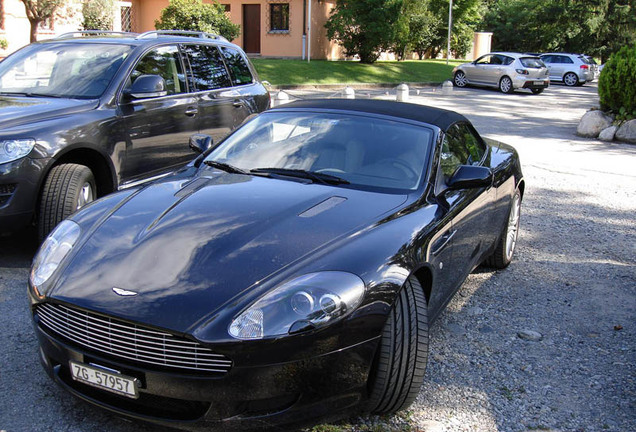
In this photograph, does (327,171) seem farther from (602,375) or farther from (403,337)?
(602,375)

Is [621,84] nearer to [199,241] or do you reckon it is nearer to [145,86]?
[145,86]

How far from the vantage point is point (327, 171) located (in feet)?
13.7

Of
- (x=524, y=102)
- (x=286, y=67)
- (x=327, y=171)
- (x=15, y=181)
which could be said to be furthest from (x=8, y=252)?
(x=286, y=67)

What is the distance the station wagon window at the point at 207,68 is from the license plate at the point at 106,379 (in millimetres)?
4623

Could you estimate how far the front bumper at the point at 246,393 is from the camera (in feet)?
9.02

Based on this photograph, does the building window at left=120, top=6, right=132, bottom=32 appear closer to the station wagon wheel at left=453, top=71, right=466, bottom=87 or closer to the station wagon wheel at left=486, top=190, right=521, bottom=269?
the station wagon wheel at left=453, top=71, right=466, bottom=87

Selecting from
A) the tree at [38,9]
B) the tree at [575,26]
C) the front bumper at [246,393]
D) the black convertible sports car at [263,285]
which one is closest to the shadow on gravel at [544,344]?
the black convertible sports car at [263,285]

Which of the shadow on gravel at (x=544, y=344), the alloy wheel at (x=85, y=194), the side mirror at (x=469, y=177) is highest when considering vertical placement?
the side mirror at (x=469, y=177)

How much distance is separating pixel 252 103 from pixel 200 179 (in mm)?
3994

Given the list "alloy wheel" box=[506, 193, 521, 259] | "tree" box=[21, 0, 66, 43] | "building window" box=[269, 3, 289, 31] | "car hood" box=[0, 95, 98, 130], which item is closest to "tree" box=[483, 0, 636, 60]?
"building window" box=[269, 3, 289, 31]

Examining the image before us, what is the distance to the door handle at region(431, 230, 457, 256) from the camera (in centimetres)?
376

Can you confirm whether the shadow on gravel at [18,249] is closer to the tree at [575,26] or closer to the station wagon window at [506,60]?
the station wagon window at [506,60]

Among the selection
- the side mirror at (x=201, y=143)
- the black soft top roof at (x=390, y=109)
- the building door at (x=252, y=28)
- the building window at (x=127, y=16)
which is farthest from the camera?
the building window at (x=127, y=16)

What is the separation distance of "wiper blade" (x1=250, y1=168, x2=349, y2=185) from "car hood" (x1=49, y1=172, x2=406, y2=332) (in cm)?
11
